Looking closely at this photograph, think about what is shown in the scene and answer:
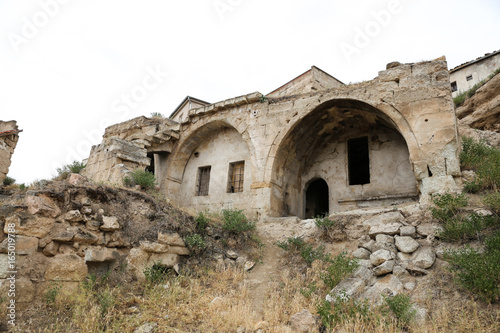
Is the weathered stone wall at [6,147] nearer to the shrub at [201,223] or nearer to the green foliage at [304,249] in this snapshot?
the shrub at [201,223]

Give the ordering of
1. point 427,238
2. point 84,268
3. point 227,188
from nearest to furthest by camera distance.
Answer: point 84,268 < point 427,238 < point 227,188

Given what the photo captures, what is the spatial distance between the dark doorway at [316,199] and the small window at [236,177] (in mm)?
2950

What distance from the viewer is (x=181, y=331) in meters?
3.84

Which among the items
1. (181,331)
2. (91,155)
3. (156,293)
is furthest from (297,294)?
(91,155)

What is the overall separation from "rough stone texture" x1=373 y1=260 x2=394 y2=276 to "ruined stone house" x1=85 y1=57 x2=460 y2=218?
8.82 feet

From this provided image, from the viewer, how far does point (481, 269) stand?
3.84 m

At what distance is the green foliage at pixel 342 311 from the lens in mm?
3770

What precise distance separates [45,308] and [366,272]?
14.9 ft

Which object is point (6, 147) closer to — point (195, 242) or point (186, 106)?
point (195, 242)

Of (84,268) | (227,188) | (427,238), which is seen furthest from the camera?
(227,188)

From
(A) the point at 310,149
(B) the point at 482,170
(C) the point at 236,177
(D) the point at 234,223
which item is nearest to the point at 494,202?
(B) the point at 482,170

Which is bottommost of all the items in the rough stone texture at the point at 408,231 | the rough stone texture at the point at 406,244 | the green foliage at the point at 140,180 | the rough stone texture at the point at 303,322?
the rough stone texture at the point at 303,322

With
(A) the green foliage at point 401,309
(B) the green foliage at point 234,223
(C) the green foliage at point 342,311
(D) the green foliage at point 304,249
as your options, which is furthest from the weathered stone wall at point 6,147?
(A) the green foliage at point 401,309

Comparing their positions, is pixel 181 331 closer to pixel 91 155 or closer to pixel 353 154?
pixel 91 155
